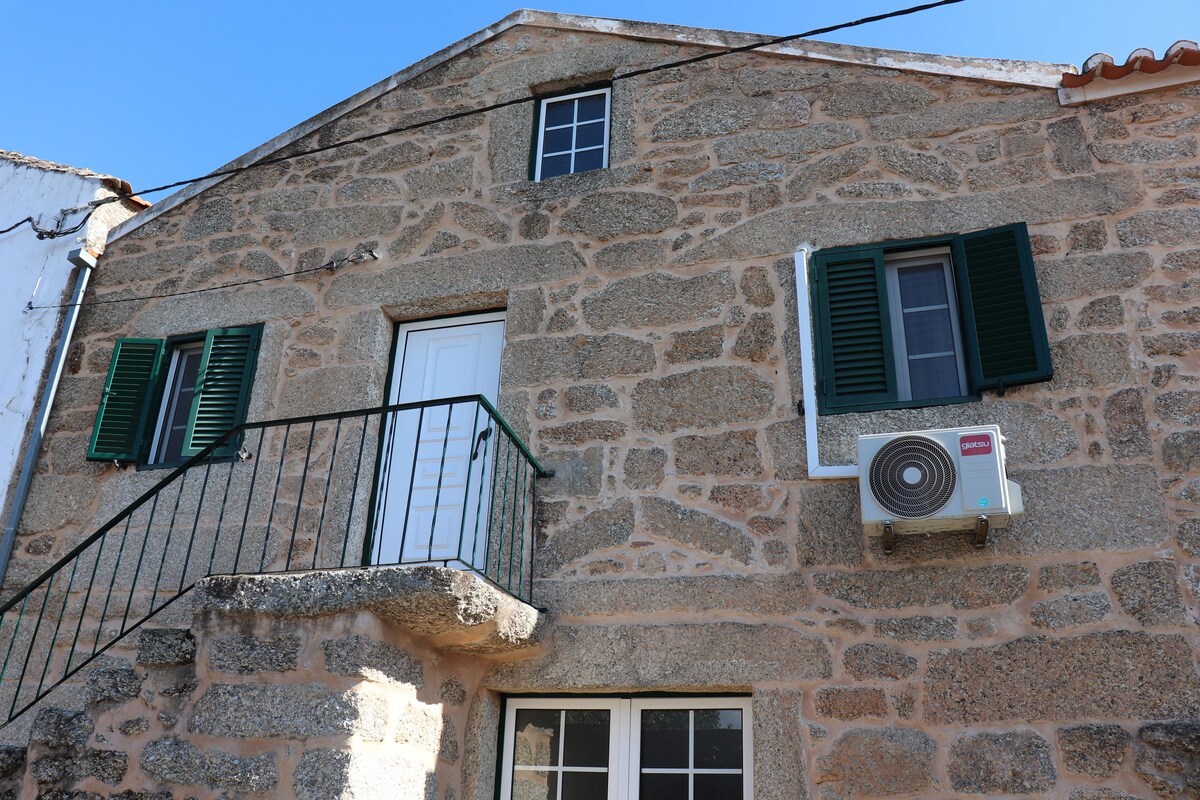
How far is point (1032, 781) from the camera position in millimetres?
4266

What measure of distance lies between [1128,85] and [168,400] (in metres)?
5.99

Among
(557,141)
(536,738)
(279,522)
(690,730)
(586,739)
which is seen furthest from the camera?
(557,141)

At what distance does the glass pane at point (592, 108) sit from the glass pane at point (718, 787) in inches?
162

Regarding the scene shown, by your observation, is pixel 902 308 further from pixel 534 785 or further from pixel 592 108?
pixel 534 785

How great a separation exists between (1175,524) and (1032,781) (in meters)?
1.33

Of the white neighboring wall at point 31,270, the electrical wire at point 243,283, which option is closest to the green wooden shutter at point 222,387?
the electrical wire at point 243,283

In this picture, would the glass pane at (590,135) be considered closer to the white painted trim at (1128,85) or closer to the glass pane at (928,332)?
the glass pane at (928,332)

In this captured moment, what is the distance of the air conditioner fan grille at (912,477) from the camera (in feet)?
15.1

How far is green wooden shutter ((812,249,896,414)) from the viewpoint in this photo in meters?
5.25

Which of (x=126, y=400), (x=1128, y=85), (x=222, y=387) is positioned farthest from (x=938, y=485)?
(x=126, y=400)

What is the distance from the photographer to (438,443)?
5855mm

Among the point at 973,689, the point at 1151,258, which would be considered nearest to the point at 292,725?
the point at 973,689

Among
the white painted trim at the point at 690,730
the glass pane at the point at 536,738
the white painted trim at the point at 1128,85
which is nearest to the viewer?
the white painted trim at the point at 690,730

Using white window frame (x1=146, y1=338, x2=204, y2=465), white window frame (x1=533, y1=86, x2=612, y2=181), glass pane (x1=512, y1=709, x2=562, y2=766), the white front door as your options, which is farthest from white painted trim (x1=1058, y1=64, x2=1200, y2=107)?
white window frame (x1=146, y1=338, x2=204, y2=465)
